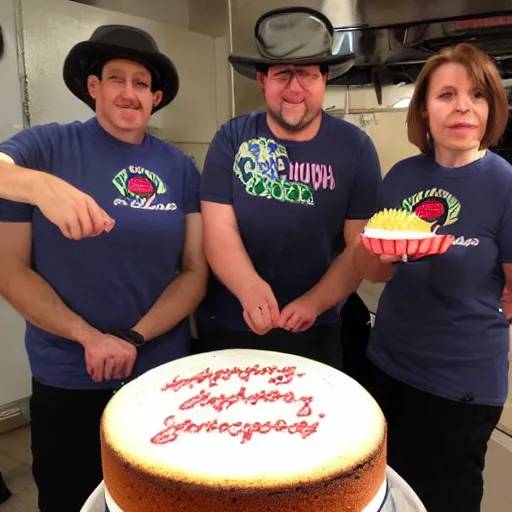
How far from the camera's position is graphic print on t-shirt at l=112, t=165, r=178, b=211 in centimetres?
114

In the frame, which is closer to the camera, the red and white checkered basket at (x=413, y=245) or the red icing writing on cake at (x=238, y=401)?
the red icing writing on cake at (x=238, y=401)

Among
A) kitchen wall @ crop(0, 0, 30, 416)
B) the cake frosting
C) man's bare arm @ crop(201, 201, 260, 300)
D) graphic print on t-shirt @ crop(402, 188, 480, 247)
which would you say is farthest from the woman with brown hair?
kitchen wall @ crop(0, 0, 30, 416)

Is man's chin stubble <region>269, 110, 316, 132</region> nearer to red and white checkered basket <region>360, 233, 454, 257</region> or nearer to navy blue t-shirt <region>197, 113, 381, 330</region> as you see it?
navy blue t-shirt <region>197, 113, 381, 330</region>

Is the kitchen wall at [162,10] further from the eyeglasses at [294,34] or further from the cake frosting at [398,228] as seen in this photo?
the cake frosting at [398,228]

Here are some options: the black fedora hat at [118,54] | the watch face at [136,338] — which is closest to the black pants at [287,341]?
the watch face at [136,338]

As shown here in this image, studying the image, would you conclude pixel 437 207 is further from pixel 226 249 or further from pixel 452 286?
pixel 226 249

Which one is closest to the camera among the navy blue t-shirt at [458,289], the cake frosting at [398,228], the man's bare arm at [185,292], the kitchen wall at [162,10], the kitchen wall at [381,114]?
the cake frosting at [398,228]

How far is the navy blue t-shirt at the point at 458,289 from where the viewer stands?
41.3 inches

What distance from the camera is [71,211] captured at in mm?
854

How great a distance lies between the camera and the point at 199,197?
4.07ft

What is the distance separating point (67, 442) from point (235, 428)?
0.60 metres

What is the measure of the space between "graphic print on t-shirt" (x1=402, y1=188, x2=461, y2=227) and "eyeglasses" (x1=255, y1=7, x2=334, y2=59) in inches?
14.6

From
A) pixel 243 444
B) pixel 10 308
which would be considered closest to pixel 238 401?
pixel 243 444

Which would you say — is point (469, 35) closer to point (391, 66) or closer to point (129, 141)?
point (391, 66)
